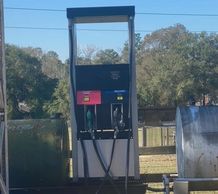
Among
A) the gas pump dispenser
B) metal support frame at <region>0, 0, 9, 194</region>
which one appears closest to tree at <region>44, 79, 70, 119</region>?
the gas pump dispenser

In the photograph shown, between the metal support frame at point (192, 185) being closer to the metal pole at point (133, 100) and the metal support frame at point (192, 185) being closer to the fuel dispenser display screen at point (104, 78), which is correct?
the metal pole at point (133, 100)

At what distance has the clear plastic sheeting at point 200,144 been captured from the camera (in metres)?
5.61

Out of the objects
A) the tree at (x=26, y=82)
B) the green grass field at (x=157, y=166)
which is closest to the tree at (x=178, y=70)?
the tree at (x=26, y=82)

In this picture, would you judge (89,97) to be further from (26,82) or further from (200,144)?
(26,82)

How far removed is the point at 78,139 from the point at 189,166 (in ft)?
5.06

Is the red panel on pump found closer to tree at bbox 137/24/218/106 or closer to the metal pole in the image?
the metal pole

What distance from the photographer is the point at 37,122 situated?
6.58 m

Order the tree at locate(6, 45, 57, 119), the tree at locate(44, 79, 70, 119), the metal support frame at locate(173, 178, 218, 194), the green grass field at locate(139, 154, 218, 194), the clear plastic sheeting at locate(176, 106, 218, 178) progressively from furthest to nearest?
the tree at locate(6, 45, 57, 119)
the tree at locate(44, 79, 70, 119)
the green grass field at locate(139, 154, 218, 194)
the clear plastic sheeting at locate(176, 106, 218, 178)
the metal support frame at locate(173, 178, 218, 194)

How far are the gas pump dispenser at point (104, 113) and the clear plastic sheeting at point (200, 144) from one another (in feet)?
2.72

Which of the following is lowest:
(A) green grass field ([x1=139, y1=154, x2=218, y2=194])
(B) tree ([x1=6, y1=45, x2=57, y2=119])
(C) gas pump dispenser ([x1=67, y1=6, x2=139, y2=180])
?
(A) green grass field ([x1=139, y1=154, x2=218, y2=194])

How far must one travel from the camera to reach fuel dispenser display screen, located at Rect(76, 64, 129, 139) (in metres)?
6.33

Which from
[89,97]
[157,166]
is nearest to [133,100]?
[89,97]

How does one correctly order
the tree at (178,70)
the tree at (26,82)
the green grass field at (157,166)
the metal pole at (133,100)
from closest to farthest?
the metal pole at (133,100)
the green grass field at (157,166)
the tree at (26,82)
the tree at (178,70)

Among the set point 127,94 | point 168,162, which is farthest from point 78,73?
point 168,162
